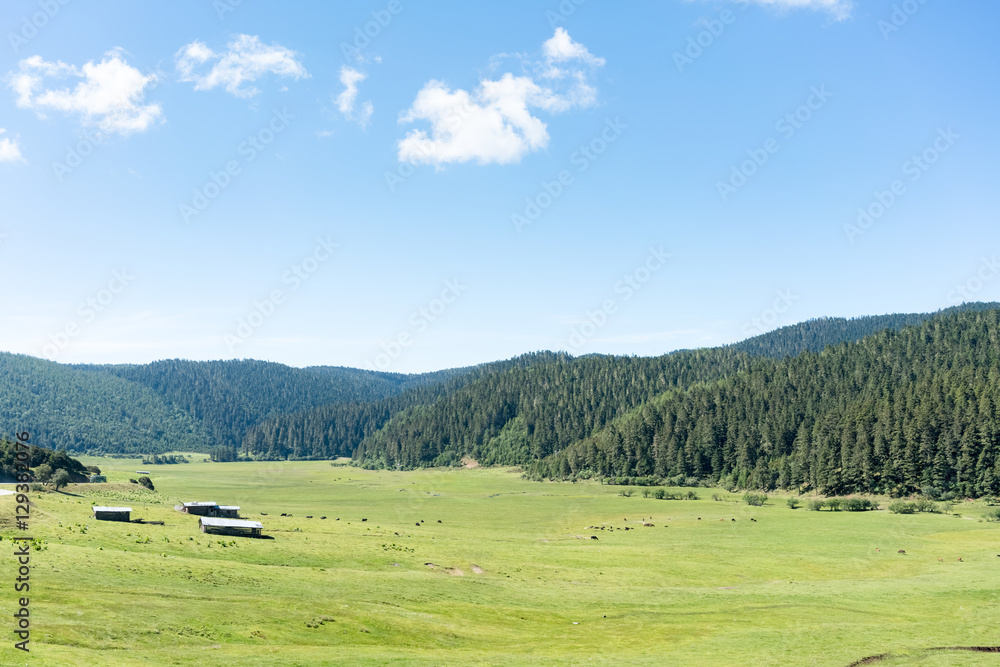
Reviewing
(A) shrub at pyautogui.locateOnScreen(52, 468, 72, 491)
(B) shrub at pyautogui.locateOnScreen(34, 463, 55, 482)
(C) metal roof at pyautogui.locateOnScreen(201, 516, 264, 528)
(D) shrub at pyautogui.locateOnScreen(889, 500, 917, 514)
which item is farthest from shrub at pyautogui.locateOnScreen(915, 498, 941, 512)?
(B) shrub at pyautogui.locateOnScreen(34, 463, 55, 482)

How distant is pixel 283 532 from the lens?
8569cm

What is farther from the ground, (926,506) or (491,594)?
(926,506)

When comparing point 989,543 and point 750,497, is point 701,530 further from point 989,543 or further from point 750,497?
point 750,497

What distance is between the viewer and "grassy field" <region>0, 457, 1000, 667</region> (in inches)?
1620

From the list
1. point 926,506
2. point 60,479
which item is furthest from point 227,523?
point 926,506

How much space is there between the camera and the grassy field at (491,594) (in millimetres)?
41156

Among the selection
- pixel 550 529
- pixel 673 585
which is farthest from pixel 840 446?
pixel 673 585

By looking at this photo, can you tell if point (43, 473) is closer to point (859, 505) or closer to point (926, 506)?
point (859, 505)

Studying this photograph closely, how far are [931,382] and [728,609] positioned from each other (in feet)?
538

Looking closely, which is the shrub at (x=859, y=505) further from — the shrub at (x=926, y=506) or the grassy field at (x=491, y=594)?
the grassy field at (x=491, y=594)

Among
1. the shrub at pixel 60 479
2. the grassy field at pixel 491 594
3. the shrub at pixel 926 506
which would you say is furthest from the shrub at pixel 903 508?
the shrub at pixel 60 479

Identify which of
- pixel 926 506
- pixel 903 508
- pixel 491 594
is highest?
pixel 926 506

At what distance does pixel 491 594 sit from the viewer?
6150cm

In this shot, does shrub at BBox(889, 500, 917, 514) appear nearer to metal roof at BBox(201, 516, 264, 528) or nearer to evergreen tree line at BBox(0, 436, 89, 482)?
metal roof at BBox(201, 516, 264, 528)
